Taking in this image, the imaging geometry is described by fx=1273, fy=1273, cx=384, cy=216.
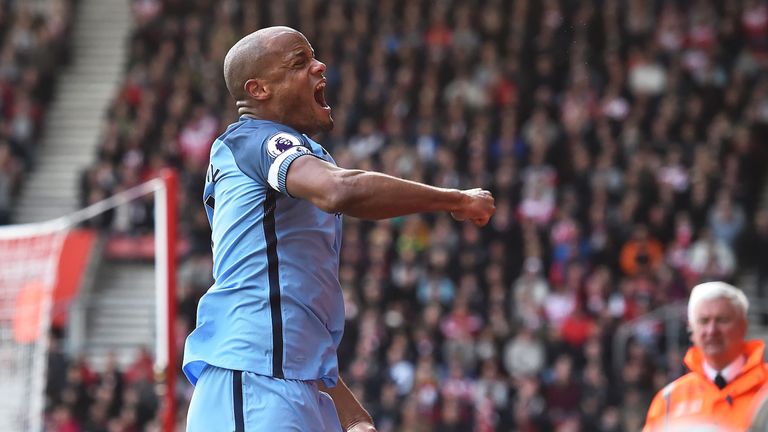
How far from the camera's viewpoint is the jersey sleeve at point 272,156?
15.3 ft

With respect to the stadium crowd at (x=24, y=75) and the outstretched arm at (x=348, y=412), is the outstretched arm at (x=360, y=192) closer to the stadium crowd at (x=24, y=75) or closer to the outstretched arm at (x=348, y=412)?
the outstretched arm at (x=348, y=412)

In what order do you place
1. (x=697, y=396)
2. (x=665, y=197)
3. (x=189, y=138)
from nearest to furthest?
(x=697, y=396) < (x=665, y=197) < (x=189, y=138)

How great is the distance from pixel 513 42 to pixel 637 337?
6289mm

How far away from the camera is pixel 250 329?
15.6 ft

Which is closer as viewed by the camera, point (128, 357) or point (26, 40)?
point (128, 357)

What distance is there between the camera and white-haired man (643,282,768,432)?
267 inches

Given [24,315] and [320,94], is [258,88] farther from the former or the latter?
[24,315]

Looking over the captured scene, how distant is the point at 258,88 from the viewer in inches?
196

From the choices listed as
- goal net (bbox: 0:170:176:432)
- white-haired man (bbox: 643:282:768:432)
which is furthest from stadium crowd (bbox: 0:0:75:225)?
white-haired man (bbox: 643:282:768:432)

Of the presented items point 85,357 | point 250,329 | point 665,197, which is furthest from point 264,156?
point 665,197

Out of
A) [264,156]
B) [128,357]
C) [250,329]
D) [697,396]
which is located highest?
[264,156]

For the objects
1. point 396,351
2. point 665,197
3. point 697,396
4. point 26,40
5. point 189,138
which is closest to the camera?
point 697,396

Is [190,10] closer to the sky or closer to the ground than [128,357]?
closer to the sky

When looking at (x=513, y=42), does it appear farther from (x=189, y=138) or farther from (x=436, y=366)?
(x=436, y=366)
